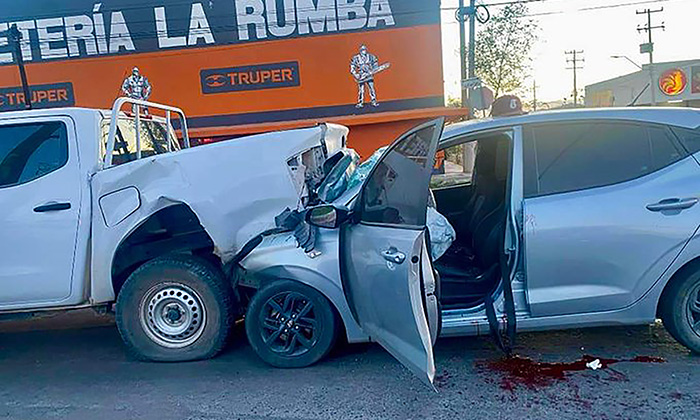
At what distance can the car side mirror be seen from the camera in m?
3.62

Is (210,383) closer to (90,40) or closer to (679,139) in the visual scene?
(679,139)

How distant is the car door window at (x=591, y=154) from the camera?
3.91 metres

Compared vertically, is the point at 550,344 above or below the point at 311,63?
below

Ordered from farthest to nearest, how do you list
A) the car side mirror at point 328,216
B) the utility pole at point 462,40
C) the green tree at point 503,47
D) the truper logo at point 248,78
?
the green tree at point 503,47, the utility pole at point 462,40, the truper logo at point 248,78, the car side mirror at point 328,216

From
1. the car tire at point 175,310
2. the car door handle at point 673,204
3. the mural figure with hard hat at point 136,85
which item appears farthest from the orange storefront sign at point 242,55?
the car door handle at point 673,204

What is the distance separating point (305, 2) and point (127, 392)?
13405 mm

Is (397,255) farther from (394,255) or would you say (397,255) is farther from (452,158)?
(452,158)

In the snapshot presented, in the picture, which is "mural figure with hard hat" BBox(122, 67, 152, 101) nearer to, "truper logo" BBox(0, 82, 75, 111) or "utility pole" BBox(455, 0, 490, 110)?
"truper logo" BBox(0, 82, 75, 111)

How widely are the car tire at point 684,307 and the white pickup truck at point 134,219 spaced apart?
2720 millimetres

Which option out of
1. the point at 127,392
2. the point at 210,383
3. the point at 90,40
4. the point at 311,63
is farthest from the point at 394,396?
the point at 90,40

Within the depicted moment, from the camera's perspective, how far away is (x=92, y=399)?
3846 millimetres

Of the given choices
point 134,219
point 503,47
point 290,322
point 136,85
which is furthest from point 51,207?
point 503,47

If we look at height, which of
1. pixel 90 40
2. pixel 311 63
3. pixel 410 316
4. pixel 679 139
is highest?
pixel 90 40

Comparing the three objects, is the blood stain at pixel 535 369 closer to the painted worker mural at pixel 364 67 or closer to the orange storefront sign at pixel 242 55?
the orange storefront sign at pixel 242 55
